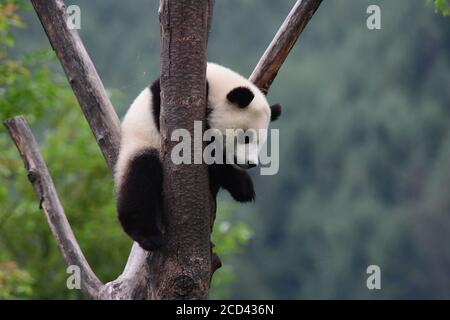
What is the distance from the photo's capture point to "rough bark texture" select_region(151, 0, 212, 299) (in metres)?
4.21

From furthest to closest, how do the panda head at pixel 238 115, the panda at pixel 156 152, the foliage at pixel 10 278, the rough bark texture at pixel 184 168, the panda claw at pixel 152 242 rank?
the foliage at pixel 10 278, the panda head at pixel 238 115, the panda at pixel 156 152, the panda claw at pixel 152 242, the rough bark texture at pixel 184 168

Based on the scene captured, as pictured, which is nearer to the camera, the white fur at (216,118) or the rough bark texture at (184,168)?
the rough bark texture at (184,168)

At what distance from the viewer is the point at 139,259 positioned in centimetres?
491

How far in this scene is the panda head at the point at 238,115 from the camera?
4.98 m

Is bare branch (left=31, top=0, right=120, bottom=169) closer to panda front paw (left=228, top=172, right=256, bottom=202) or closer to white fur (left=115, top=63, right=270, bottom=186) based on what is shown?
white fur (left=115, top=63, right=270, bottom=186)

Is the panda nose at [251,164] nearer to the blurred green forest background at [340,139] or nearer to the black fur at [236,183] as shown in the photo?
the black fur at [236,183]

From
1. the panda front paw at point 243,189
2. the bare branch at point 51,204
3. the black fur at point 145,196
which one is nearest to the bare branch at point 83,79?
the black fur at point 145,196

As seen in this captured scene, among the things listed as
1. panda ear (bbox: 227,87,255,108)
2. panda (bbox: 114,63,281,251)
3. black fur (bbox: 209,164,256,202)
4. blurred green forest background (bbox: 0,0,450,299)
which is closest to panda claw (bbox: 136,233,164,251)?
panda (bbox: 114,63,281,251)

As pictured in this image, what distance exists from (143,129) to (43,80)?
4117mm

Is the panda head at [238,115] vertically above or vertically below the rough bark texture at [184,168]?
above

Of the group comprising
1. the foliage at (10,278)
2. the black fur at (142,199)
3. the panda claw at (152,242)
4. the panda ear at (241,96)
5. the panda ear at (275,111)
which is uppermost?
the panda ear at (275,111)

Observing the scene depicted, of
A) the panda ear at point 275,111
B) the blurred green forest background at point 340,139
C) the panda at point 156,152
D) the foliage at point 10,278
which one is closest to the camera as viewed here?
the panda at point 156,152

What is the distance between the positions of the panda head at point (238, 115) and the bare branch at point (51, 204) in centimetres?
117

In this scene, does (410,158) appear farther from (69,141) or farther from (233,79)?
(233,79)
